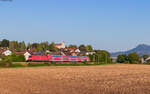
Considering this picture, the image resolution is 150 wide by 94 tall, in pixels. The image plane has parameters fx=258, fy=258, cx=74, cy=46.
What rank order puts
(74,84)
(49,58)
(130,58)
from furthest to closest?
(130,58) < (49,58) < (74,84)

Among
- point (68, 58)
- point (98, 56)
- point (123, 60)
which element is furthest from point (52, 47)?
point (68, 58)

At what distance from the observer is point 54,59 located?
92625 millimetres

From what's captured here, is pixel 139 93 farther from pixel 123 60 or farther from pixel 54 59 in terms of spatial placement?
pixel 123 60

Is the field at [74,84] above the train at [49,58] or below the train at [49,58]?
below

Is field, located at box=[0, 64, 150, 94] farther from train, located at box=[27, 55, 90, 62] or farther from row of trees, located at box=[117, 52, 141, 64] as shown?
row of trees, located at box=[117, 52, 141, 64]

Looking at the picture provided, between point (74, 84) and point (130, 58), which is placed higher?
point (130, 58)

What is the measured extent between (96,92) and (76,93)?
1.52 meters

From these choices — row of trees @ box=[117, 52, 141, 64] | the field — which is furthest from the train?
the field

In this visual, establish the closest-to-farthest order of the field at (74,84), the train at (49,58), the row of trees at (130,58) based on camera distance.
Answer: the field at (74,84) < the train at (49,58) < the row of trees at (130,58)

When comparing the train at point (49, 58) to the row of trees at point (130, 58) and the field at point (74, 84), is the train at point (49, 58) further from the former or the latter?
the field at point (74, 84)

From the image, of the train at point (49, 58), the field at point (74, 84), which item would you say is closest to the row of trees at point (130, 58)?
the train at point (49, 58)

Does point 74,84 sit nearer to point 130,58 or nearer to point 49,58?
point 49,58

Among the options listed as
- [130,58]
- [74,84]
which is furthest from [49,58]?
[74,84]

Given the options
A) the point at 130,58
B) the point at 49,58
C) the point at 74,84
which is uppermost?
the point at 130,58
